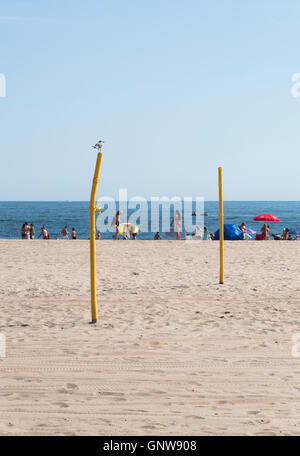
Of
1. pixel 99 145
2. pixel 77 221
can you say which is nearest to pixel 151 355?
pixel 99 145

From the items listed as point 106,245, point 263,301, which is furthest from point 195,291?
point 106,245

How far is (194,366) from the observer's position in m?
4.85

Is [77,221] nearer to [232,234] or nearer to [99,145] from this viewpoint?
[232,234]

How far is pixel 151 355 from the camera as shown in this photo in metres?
5.15

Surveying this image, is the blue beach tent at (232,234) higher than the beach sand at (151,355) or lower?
higher

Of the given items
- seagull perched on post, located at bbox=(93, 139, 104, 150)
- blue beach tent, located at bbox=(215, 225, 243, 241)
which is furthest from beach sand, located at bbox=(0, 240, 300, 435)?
blue beach tent, located at bbox=(215, 225, 243, 241)

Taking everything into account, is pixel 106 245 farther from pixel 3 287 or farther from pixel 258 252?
pixel 3 287

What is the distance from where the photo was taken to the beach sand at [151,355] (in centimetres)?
373

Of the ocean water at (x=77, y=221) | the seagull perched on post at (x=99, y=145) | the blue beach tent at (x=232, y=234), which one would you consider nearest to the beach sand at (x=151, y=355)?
the seagull perched on post at (x=99, y=145)

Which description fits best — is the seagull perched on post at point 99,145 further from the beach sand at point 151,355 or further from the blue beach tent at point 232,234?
the blue beach tent at point 232,234

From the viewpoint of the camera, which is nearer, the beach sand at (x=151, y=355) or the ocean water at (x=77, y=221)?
the beach sand at (x=151, y=355)

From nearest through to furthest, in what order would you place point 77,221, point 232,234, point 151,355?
point 151,355 → point 232,234 → point 77,221
